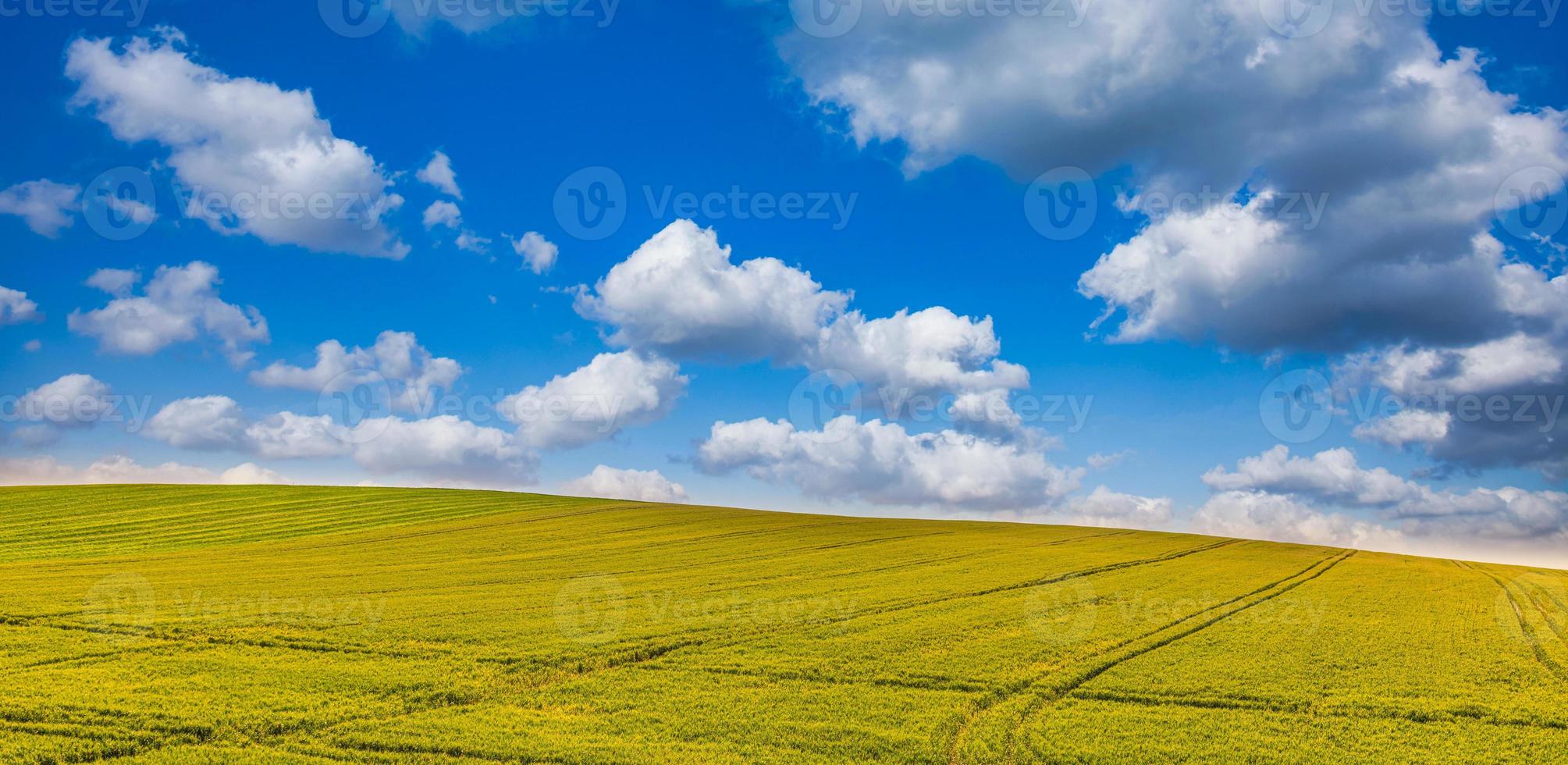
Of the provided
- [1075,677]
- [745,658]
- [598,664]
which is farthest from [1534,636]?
[598,664]

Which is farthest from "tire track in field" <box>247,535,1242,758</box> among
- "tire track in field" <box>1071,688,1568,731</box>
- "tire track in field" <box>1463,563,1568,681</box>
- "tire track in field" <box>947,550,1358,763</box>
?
"tire track in field" <box>1463,563,1568,681</box>

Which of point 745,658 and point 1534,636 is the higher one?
point 745,658

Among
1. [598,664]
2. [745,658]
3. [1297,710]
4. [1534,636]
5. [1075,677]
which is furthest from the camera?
[1534,636]

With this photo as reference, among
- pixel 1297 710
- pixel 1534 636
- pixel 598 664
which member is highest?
pixel 598 664

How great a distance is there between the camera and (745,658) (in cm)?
2145

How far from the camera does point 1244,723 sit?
683 inches

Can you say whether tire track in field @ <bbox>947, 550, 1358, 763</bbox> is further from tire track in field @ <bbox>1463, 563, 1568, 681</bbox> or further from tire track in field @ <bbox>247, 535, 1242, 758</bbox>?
tire track in field @ <bbox>1463, 563, 1568, 681</bbox>

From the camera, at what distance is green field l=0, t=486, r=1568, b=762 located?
15.7m

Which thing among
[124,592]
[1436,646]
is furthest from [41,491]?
[1436,646]

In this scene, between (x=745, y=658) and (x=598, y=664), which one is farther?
(x=745, y=658)

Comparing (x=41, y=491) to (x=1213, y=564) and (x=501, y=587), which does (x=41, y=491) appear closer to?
(x=501, y=587)

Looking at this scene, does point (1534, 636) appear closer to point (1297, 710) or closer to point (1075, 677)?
point (1297, 710)

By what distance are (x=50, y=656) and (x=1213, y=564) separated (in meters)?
50.0

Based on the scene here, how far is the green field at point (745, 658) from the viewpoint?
15.7 metres
